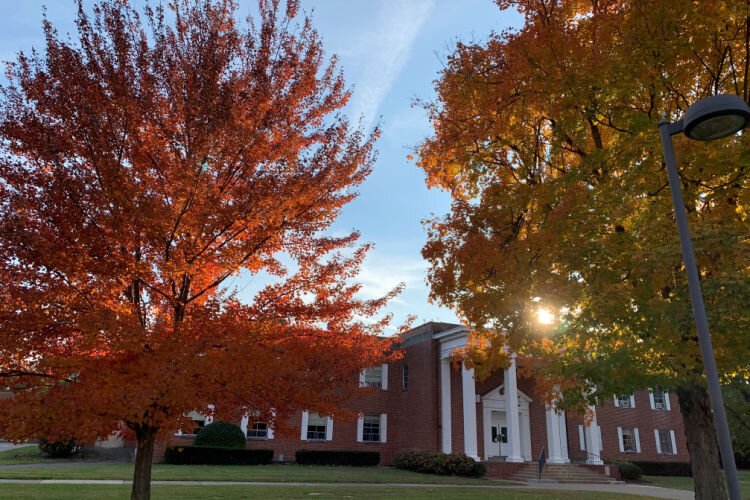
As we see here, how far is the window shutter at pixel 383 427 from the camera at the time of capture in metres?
27.5

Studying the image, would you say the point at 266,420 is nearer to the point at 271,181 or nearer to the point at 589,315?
the point at 271,181

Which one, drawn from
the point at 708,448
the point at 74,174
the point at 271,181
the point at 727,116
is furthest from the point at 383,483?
the point at 727,116

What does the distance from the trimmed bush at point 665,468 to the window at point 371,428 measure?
15155 millimetres

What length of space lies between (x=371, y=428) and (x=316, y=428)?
308cm

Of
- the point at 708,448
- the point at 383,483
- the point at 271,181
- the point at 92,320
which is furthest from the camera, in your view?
the point at 383,483

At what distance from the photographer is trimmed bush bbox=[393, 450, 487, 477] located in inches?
861

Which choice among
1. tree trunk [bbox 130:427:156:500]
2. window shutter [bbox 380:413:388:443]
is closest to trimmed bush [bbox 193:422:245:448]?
window shutter [bbox 380:413:388:443]

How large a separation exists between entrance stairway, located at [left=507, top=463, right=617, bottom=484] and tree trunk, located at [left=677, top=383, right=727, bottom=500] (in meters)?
13.8

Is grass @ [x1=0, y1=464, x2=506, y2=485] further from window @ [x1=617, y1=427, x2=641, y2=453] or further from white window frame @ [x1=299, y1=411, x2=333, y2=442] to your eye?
window @ [x1=617, y1=427, x2=641, y2=453]

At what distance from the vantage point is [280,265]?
341 inches

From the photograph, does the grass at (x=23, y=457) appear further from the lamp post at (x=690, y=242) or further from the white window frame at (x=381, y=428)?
the lamp post at (x=690, y=242)

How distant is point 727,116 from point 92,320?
→ 7145 mm

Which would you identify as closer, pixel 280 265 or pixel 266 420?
pixel 266 420

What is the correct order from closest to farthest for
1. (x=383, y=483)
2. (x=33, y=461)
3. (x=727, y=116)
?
(x=727, y=116) → (x=383, y=483) → (x=33, y=461)
